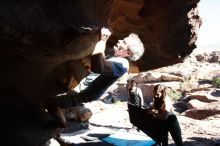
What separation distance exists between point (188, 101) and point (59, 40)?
15300 millimetres

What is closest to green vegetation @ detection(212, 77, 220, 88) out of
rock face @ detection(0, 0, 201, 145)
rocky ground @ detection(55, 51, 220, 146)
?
rocky ground @ detection(55, 51, 220, 146)

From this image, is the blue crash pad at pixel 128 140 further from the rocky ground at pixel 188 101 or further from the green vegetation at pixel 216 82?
the green vegetation at pixel 216 82

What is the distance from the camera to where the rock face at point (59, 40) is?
3.63m

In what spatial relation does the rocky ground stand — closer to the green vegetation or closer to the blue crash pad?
the green vegetation

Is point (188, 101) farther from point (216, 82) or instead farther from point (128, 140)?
point (128, 140)

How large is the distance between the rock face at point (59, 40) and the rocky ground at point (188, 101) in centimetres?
134

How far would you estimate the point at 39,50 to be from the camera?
12.8 ft

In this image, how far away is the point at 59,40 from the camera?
3721 mm

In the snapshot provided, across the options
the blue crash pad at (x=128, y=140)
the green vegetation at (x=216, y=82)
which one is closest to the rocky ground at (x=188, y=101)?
the green vegetation at (x=216, y=82)

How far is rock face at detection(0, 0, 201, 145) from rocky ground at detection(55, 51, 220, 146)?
134 cm

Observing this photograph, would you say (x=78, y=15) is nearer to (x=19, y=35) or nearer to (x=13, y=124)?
(x=19, y=35)

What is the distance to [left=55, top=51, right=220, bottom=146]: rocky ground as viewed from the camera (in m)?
11.1

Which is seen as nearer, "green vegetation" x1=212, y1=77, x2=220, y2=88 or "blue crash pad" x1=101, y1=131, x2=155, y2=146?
"blue crash pad" x1=101, y1=131, x2=155, y2=146

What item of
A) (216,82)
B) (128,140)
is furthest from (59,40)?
(216,82)
